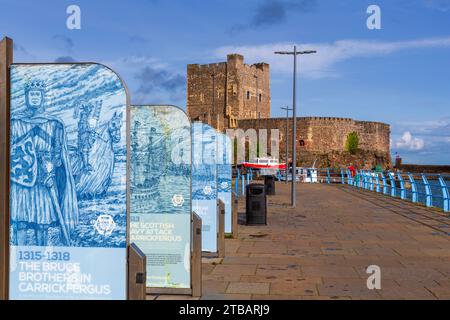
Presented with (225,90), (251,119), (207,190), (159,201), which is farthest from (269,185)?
(225,90)

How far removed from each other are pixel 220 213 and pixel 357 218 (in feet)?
23.8

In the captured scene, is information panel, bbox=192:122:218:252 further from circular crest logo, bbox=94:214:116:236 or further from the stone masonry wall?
the stone masonry wall

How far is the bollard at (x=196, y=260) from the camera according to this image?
6.56 metres

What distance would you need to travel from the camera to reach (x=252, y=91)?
7550cm

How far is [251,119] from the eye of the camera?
71875mm

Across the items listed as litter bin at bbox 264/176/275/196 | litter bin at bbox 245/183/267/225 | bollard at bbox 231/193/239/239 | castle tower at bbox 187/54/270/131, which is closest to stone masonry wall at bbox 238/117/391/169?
castle tower at bbox 187/54/270/131

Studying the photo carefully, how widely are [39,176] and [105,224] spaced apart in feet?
2.02

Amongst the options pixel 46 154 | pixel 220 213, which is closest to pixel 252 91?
pixel 220 213

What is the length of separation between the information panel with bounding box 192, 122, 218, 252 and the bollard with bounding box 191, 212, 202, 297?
7.79 ft

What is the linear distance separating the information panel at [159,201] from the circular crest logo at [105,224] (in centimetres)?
202

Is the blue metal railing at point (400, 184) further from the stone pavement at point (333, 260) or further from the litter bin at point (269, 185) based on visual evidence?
the stone pavement at point (333, 260)

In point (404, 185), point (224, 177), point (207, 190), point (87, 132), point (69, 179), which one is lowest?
point (404, 185)

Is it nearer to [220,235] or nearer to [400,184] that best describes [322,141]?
[400,184]

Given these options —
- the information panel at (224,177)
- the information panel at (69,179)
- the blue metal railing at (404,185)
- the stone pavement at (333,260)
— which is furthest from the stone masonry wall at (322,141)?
the information panel at (69,179)
